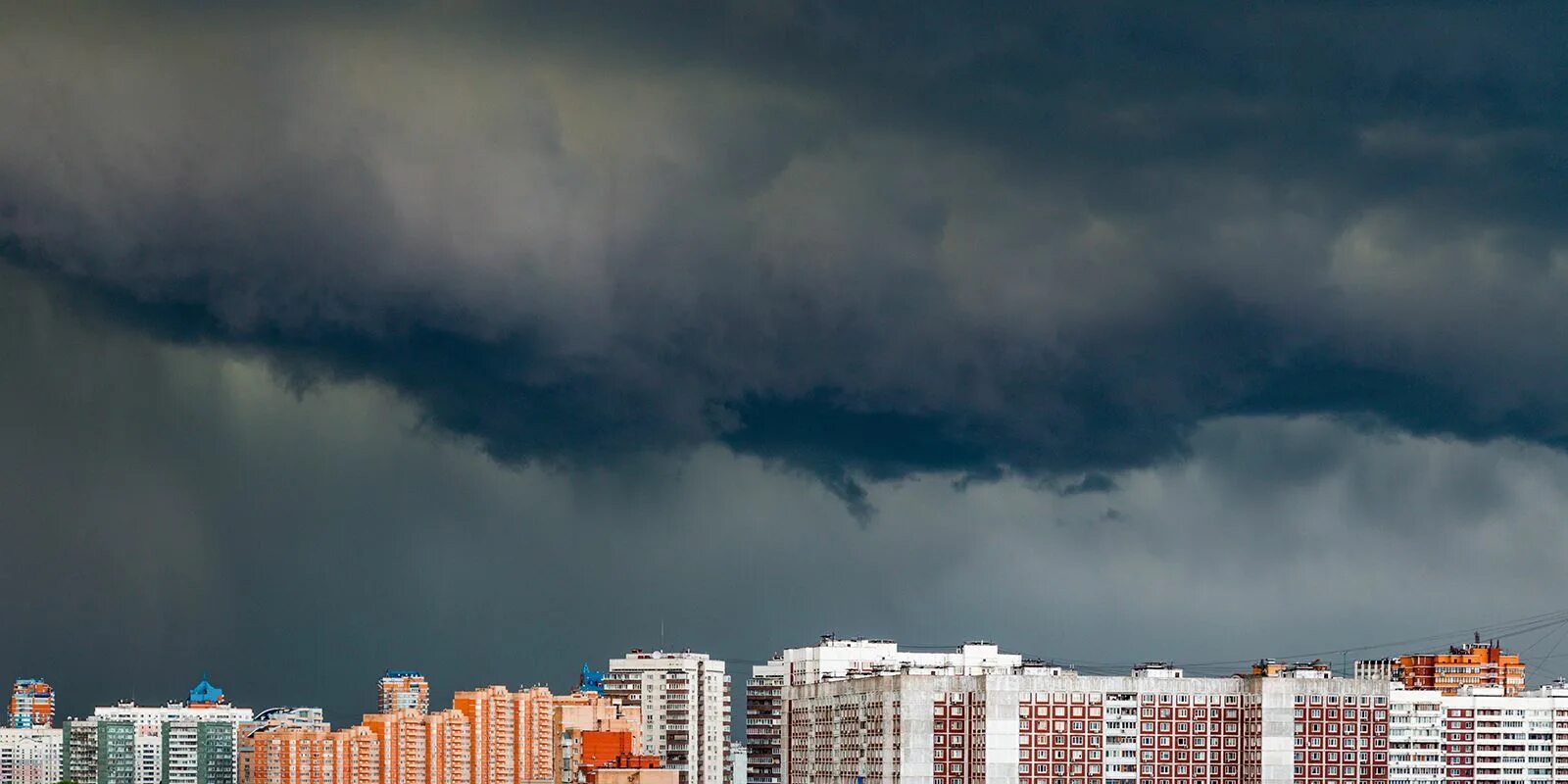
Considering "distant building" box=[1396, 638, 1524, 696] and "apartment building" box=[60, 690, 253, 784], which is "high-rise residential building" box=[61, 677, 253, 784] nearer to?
"apartment building" box=[60, 690, 253, 784]

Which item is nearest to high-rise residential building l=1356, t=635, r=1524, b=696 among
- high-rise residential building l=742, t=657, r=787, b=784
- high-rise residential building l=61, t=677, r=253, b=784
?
high-rise residential building l=742, t=657, r=787, b=784

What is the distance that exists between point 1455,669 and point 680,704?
40.3 meters

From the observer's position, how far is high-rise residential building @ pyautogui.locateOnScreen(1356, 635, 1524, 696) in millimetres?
113250

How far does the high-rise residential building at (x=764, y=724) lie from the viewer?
383 ft

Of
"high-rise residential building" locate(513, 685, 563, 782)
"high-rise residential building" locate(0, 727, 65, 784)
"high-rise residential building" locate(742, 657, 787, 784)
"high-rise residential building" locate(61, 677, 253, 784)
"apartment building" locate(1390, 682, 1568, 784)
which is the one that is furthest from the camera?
"high-rise residential building" locate(0, 727, 65, 784)

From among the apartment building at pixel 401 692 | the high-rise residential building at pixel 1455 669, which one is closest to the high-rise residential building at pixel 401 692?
the apartment building at pixel 401 692

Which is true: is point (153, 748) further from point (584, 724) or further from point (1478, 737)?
point (1478, 737)

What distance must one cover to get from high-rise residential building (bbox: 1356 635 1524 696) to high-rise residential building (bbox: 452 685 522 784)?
54123 mm

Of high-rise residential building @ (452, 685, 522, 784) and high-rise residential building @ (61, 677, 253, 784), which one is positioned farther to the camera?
high-rise residential building @ (61, 677, 253, 784)

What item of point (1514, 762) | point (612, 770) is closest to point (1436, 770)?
point (1514, 762)

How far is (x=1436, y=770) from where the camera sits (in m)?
92.0

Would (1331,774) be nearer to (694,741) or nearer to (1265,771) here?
(1265,771)

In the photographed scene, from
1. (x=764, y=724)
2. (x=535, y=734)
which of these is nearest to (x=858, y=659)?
(x=764, y=724)

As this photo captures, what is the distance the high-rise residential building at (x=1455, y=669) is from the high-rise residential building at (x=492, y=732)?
178 feet
